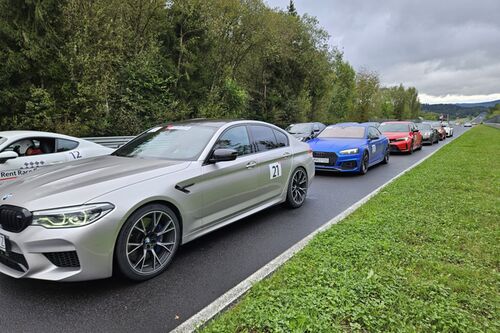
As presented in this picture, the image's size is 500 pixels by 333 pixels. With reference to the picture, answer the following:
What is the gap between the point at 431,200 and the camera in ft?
18.3

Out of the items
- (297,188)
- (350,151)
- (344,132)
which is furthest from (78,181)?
(344,132)

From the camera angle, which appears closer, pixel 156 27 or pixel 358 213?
pixel 358 213

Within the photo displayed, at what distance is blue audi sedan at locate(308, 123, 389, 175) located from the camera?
8.92m

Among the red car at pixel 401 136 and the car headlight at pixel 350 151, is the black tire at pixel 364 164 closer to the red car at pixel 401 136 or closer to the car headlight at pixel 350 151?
the car headlight at pixel 350 151

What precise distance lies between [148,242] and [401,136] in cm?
1387

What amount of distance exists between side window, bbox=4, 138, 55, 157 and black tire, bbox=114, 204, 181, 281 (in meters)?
3.66

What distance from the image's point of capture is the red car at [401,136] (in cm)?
1438

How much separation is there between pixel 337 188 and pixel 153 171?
511 cm

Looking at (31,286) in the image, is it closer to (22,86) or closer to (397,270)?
(397,270)

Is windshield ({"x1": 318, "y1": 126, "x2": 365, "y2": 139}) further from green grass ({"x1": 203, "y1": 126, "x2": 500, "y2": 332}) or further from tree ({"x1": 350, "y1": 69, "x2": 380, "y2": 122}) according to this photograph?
tree ({"x1": 350, "y1": 69, "x2": 380, "y2": 122})

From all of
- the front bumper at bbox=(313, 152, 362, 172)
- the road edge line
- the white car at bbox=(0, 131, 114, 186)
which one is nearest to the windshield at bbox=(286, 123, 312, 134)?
the front bumper at bbox=(313, 152, 362, 172)

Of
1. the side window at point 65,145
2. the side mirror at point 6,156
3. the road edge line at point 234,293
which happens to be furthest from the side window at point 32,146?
the road edge line at point 234,293

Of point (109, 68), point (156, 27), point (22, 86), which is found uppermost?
point (156, 27)

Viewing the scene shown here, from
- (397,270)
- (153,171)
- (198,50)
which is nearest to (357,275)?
(397,270)
